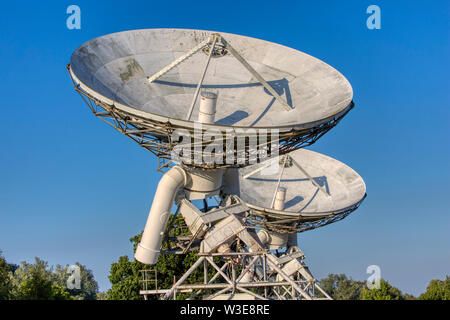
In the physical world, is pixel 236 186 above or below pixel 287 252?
above

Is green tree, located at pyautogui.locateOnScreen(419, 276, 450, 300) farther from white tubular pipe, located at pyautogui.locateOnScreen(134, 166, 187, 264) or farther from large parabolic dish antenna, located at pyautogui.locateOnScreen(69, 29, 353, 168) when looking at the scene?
white tubular pipe, located at pyautogui.locateOnScreen(134, 166, 187, 264)

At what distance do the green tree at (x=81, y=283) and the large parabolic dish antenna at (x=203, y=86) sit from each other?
4914cm

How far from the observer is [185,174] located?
79.7 ft

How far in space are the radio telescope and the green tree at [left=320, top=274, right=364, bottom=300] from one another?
61526 mm

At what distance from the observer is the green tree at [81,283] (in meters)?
70.6

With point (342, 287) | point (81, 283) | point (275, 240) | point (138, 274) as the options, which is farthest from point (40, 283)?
point (342, 287)

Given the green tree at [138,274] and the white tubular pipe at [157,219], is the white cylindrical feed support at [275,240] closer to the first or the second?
the green tree at [138,274]

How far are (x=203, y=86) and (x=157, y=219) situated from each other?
29.1 feet

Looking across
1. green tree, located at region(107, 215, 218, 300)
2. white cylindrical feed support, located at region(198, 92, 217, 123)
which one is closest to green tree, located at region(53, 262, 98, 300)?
green tree, located at region(107, 215, 218, 300)

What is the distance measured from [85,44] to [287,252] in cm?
2297

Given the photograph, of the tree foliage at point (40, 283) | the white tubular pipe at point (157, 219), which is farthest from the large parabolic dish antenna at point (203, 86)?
the tree foliage at point (40, 283)
